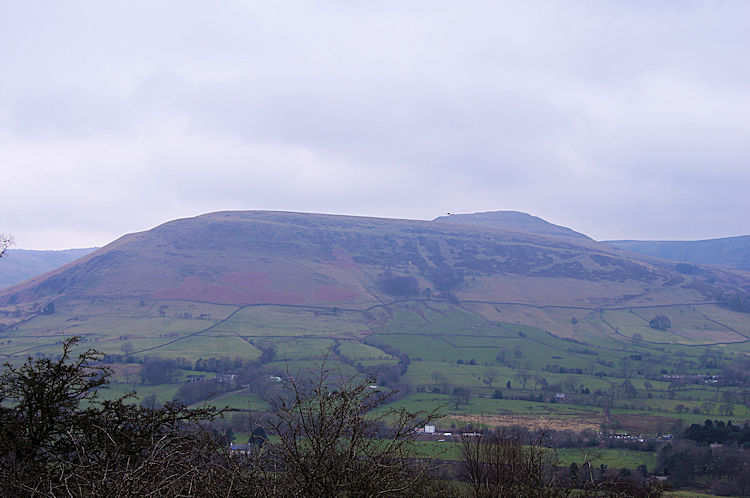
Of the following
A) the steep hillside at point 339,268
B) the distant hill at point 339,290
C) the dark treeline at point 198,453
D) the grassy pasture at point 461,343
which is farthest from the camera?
the steep hillside at point 339,268

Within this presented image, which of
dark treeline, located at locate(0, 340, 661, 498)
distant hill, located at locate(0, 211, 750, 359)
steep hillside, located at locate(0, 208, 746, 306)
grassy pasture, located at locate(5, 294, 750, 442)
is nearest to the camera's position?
dark treeline, located at locate(0, 340, 661, 498)

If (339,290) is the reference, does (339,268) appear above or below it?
above

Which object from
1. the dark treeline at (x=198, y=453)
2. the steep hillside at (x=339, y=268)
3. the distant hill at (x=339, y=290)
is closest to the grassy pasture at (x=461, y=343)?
the distant hill at (x=339, y=290)

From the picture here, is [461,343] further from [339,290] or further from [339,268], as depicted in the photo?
[339,268]

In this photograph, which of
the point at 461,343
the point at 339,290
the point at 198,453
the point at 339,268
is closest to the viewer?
the point at 198,453

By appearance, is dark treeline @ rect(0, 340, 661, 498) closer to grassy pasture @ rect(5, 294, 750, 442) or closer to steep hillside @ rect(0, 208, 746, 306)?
grassy pasture @ rect(5, 294, 750, 442)

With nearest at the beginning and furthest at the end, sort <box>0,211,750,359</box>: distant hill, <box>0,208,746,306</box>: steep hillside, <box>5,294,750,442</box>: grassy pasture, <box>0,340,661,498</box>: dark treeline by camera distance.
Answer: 1. <box>0,340,661,498</box>: dark treeline
2. <box>5,294,750,442</box>: grassy pasture
3. <box>0,211,750,359</box>: distant hill
4. <box>0,208,746,306</box>: steep hillside

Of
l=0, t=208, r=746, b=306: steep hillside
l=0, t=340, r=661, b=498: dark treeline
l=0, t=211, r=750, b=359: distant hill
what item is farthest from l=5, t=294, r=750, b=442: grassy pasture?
l=0, t=340, r=661, b=498: dark treeline

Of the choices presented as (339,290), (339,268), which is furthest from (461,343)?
(339,268)

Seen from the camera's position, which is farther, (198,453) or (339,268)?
(339,268)

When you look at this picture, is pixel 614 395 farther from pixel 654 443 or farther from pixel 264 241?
pixel 264 241

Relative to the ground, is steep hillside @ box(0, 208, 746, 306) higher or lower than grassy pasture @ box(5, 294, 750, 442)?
higher

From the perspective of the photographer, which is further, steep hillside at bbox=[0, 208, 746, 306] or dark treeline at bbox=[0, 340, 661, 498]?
steep hillside at bbox=[0, 208, 746, 306]

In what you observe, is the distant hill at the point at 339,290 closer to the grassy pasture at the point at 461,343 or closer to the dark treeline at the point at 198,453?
the grassy pasture at the point at 461,343
